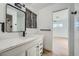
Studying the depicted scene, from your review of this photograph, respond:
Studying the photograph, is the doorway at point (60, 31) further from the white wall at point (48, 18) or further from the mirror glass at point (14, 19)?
the mirror glass at point (14, 19)

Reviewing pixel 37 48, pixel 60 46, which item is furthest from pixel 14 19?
pixel 60 46

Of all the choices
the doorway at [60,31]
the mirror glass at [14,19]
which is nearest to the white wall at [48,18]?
the doorway at [60,31]

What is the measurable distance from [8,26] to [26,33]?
16.6 inches

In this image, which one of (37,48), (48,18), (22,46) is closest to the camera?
(22,46)

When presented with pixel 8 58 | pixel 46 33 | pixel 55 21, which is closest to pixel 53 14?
pixel 55 21

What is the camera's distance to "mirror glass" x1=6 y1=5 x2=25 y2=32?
111 cm

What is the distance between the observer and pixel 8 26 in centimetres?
111

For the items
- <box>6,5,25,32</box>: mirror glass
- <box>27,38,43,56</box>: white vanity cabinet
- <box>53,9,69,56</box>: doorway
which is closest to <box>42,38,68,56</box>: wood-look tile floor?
<box>53,9,69,56</box>: doorway

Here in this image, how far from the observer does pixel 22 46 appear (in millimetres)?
925

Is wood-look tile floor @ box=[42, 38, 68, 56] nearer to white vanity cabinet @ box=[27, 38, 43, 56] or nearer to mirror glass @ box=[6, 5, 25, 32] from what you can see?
white vanity cabinet @ box=[27, 38, 43, 56]

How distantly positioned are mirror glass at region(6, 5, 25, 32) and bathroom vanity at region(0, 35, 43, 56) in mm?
192

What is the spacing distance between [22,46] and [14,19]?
1.45 feet

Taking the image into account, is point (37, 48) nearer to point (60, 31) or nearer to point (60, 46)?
point (60, 46)

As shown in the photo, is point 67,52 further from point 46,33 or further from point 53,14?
point 53,14
